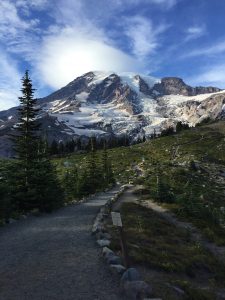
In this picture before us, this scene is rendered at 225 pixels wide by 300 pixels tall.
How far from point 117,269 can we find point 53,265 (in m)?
2.75

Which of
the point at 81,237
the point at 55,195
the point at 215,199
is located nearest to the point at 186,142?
the point at 215,199

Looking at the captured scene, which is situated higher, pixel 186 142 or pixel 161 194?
pixel 186 142

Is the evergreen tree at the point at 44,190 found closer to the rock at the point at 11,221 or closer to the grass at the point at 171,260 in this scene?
the rock at the point at 11,221

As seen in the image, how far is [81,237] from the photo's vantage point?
68.0ft

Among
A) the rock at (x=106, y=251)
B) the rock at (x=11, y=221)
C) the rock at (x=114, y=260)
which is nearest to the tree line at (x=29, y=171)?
the rock at (x=11, y=221)

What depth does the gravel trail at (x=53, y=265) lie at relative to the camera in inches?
488

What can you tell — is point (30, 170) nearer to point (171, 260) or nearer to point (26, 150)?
point (26, 150)

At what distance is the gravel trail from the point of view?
1240 cm

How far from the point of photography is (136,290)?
12.3m

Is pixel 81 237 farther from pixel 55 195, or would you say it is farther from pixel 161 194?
pixel 161 194

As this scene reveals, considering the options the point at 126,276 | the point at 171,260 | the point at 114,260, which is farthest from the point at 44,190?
the point at 126,276

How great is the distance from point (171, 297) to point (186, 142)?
145095mm

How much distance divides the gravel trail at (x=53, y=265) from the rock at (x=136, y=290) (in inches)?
13.4

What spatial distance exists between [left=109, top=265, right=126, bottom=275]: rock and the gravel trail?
21cm
